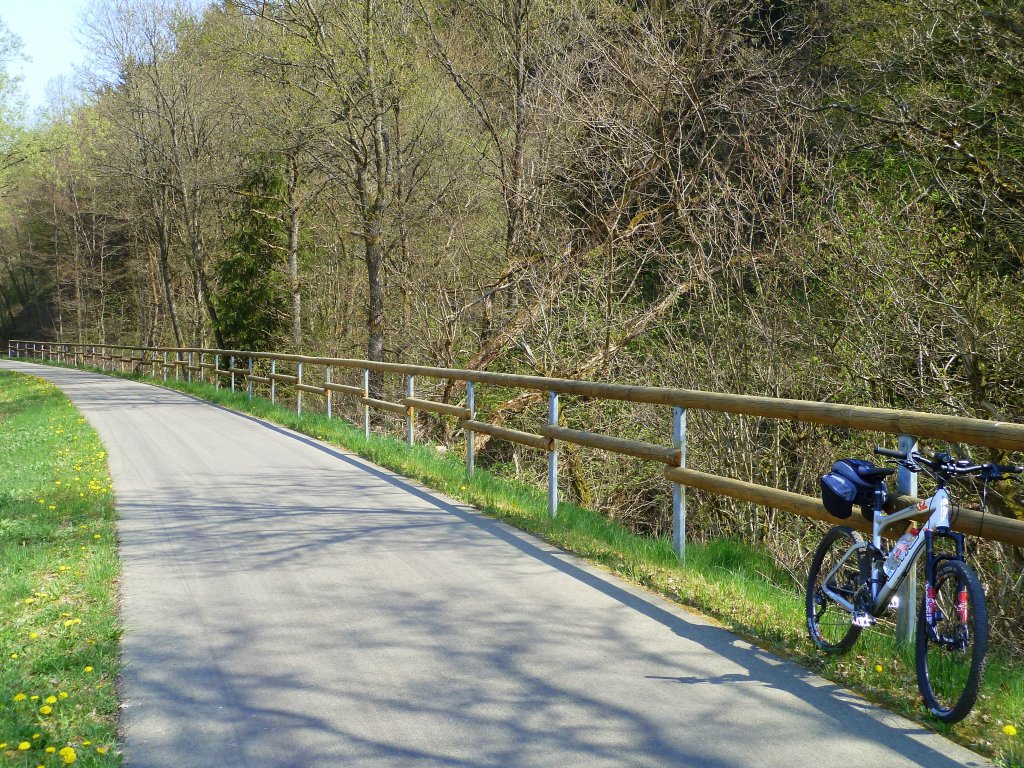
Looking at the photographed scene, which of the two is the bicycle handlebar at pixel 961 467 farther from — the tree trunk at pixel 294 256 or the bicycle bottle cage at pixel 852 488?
the tree trunk at pixel 294 256

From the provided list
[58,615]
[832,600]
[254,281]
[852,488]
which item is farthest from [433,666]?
[254,281]

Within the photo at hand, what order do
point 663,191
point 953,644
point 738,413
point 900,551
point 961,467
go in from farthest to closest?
point 663,191, point 738,413, point 900,551, point 961,467, point 953,644

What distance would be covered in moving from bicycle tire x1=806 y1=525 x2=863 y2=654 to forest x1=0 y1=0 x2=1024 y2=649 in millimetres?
2089

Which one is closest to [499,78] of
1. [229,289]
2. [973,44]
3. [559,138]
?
[559,138]

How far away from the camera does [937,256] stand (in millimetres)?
10344

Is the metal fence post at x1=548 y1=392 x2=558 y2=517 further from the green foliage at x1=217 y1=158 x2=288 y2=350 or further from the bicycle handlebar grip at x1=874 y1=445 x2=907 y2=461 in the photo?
the green foliage at x1=217 y1=158 x2=288 y2=350

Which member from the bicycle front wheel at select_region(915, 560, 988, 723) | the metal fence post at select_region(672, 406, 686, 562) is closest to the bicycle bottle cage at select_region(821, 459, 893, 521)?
the bicycle front wheel at select_region(915, 560, 988, 723)

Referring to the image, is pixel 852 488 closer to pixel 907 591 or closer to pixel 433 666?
pixel 907 591

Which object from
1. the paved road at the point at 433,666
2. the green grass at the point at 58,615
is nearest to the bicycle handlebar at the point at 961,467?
the paved road at the point at 433,666

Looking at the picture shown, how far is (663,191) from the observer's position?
63.8ft

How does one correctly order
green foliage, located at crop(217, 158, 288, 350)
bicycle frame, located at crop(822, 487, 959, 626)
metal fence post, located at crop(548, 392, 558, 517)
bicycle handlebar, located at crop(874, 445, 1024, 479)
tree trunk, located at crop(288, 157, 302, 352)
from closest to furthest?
bicycle handlebar, located at crop(874, 445, 1024, 479) < bicycle frame, located at crop(822, 487, 959, 626) < metal fence post, located at crop(548, 392, 558, 517) < tree trunk, located at crop(288, 157, 302, 352) < green foliage, located at crop(217, 158, 288, 350)

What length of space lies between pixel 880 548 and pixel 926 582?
1.72ft

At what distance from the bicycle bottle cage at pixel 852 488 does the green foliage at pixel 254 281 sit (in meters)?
34.7

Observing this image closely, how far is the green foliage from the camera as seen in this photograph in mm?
38594
